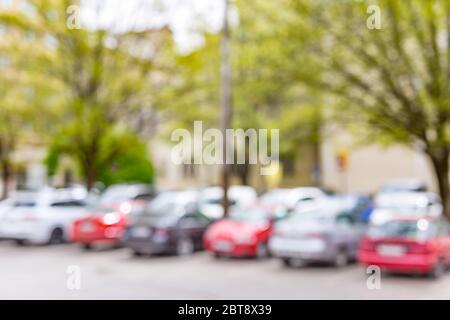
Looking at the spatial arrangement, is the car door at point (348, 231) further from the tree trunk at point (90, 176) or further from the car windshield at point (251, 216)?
the tree trunk at point (90, 176)

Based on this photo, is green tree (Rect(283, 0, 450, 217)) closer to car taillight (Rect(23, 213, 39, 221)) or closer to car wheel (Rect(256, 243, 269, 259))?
car wheel (Rect(256, 243, 269, 259))

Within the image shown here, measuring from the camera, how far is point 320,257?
484 inches

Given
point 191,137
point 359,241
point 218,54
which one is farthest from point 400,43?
point 191,137

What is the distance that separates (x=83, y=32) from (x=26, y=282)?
33.0 feet

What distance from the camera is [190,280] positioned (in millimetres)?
11344

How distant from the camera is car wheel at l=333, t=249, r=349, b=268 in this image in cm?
1265

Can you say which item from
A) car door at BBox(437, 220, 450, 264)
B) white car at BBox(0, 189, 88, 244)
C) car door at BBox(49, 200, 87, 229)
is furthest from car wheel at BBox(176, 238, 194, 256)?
car door at BBox(437, 220, 450, 264)

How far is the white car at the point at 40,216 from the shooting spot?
16.5 metres

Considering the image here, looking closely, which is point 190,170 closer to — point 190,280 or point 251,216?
point 251,216

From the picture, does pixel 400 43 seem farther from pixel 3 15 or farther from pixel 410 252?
pixel 3 15

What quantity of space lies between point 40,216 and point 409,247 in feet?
34.4

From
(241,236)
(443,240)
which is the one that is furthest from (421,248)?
(241,236)

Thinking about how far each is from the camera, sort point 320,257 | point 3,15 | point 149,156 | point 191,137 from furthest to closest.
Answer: point 149,156 < point 191,137 < point 3,15 < point 320,257

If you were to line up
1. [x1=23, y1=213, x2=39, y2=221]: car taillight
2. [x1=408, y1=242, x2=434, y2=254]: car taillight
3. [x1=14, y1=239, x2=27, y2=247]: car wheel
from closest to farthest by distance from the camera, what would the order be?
[x1=408, y1=242, x2=434, y2=254]: car taillight → [x1=23, y1=213, x2=39, y2=221]: car taillight → [x1=14, y1=239, x2=27, y2=247]: car wheel
